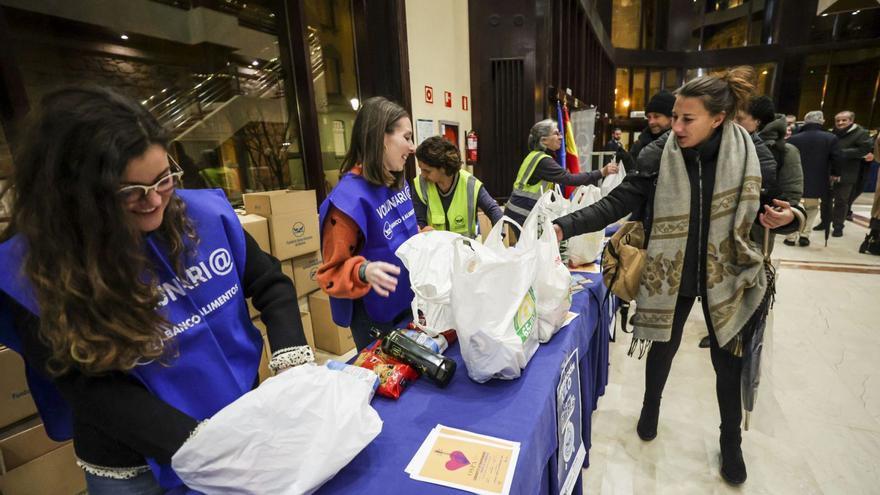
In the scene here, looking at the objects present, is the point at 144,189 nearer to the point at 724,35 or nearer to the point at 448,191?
the point at 448,191

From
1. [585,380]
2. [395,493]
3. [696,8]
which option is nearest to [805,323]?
[585,380]

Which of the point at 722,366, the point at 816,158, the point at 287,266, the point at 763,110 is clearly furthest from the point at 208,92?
the point at 816,158

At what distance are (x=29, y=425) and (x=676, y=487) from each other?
2750 mm

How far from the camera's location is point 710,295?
153 cm

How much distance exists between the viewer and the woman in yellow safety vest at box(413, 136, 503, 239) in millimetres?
2125

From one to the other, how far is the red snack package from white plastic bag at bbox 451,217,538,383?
17 centimetres

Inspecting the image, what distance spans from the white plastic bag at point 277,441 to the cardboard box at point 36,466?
1554mm

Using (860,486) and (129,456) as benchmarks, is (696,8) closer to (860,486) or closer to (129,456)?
(860,486)

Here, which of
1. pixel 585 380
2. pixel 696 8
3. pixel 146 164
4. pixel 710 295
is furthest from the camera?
pixel 696 8

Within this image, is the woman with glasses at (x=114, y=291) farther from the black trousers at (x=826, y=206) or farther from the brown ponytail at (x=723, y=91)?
the black trousers at (x=826, y=206)

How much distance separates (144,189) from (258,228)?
1844 millimetres

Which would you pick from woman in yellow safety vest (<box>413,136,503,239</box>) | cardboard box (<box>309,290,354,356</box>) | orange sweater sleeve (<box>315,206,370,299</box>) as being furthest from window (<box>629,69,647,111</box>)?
orange sweater sleeve (<box>315,206,370,299</box>)

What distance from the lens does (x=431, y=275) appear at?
3.82ft

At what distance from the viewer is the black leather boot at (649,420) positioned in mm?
1954
